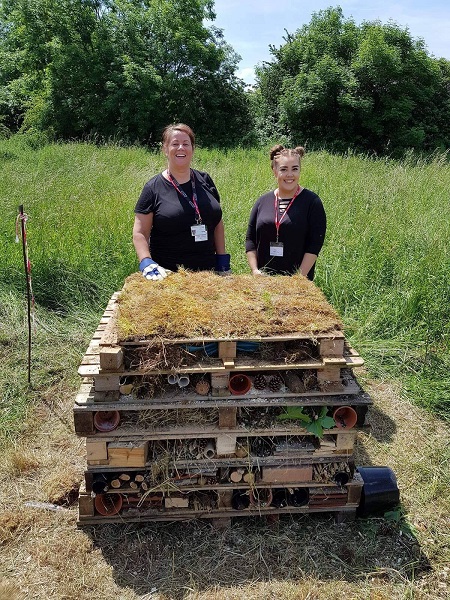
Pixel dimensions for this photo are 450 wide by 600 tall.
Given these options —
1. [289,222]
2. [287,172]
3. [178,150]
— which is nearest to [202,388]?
[289,222]

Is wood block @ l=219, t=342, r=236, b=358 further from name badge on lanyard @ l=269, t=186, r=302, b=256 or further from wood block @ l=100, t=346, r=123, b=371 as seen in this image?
name badge on lanyard @ l=269, t=186, r=302, b=256

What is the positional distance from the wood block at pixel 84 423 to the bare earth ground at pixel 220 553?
0.71 metres

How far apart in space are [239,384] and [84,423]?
82cm

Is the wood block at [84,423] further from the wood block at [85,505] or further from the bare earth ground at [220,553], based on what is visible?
the bare earth ground at [220,553]

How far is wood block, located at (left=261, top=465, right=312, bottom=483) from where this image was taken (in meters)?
2.47

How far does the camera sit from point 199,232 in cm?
313

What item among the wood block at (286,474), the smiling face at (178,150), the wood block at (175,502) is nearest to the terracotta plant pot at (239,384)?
the wood block at (286,474)

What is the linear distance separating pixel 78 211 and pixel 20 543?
4795mm

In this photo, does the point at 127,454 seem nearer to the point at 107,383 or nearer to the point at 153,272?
the point at 107,383

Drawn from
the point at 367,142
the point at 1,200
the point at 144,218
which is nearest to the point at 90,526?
the point at 144,218

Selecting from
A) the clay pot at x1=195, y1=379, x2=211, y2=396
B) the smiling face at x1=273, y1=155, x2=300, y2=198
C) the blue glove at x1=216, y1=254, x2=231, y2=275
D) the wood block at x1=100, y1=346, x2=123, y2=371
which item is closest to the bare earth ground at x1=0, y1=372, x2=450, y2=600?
the clay pot at x1=195, y1=379, x2=211, y2=396

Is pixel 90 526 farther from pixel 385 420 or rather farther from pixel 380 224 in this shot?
pixel 380 224

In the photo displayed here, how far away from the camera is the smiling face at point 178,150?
302 centimetres

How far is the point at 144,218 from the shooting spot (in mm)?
3080
